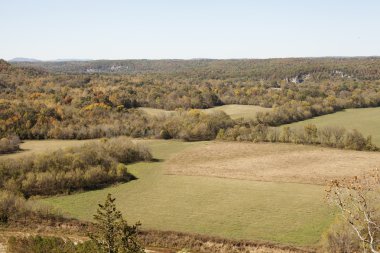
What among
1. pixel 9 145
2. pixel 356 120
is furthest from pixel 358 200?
pixel 356 120

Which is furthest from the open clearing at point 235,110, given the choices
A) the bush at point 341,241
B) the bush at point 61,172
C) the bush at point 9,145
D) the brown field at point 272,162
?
the bush at point 341,241

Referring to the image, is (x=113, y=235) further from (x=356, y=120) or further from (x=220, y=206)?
(x=356, y=120)

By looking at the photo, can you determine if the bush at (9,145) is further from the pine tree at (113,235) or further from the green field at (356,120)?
the green field at (356,120)

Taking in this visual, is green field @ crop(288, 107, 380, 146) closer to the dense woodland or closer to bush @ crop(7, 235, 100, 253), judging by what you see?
the dense woodland

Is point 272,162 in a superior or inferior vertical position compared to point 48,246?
inferior

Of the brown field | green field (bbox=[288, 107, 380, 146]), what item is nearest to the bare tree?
the brown field
